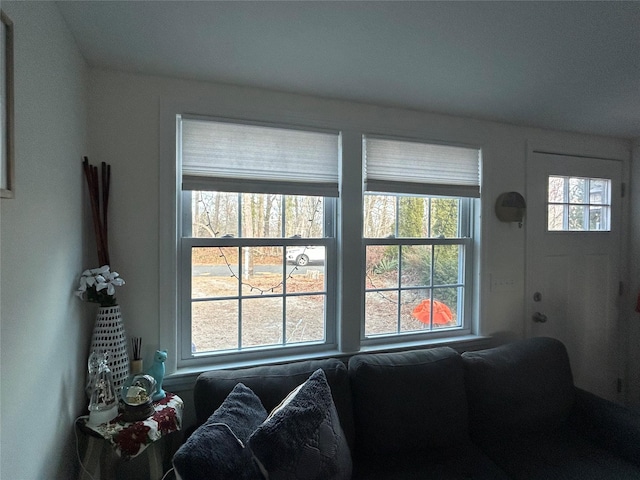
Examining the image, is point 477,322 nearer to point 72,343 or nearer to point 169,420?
point 169,420

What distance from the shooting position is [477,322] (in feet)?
7.59

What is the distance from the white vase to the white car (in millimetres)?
929

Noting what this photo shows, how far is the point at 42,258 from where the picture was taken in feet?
3.48

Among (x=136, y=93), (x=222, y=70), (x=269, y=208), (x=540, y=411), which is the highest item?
(x=222, y=70)

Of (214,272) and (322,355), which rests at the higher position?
(214,272)

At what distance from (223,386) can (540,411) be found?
1.68 meters

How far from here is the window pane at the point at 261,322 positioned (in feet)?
6.30

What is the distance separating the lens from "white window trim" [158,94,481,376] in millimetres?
1676

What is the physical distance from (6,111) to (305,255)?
1.44 metres

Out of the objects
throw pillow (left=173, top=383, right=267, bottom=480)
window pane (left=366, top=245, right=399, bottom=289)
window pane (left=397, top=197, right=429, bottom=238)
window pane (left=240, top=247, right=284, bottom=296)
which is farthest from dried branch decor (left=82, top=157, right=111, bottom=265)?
window pane (left=397, top=197, right=429, bottom=238)

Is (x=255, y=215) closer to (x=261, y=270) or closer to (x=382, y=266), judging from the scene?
(x=261, y=270)

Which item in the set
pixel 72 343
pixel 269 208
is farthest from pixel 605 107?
pixel 72 343

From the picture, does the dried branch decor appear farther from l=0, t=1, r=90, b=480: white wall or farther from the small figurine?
the small figurine

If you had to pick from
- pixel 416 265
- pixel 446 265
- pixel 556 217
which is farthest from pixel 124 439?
pixel 556 217
